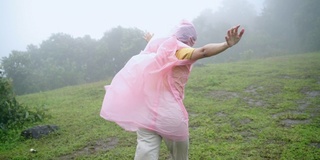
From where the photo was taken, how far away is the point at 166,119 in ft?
8.26

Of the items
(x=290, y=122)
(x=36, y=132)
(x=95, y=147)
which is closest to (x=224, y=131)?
(x=290, y=122)

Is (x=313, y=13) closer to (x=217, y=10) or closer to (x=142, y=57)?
(x=217, y=10)

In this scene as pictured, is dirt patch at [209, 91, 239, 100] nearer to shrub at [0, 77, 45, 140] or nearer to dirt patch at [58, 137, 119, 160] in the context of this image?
dirt patch at [58, 137, 119, 160]

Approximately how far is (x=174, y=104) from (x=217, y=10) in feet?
118

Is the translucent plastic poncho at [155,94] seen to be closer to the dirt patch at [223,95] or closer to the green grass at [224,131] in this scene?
the green grass at [224,131]

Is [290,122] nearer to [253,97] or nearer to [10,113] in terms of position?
[253,97]

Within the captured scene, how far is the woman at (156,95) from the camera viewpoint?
253 cm

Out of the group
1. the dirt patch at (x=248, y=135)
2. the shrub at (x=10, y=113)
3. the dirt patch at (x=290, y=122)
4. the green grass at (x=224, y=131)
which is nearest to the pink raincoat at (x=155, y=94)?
the green grass at (x=224, y=131)

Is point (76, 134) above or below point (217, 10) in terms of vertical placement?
below

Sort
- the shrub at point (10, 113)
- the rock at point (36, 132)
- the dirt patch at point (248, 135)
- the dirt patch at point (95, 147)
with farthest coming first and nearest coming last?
1. the shrub at point (10, 113)
2. the rock at point (36, 132)
3. the dirt patch at point (248, 135)
4. the dirt patch at point (95, 147)

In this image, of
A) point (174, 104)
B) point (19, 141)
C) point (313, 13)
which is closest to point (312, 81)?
point (174, 104)

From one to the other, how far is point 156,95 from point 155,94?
0.01 metres

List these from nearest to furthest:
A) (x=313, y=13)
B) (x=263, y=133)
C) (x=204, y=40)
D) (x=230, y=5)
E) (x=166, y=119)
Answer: (x=166, y=119), (x=263, y=133), (x=313, y=13), (x=204, y=40), (x=230, y=5)

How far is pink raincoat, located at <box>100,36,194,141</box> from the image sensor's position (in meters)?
2.53
